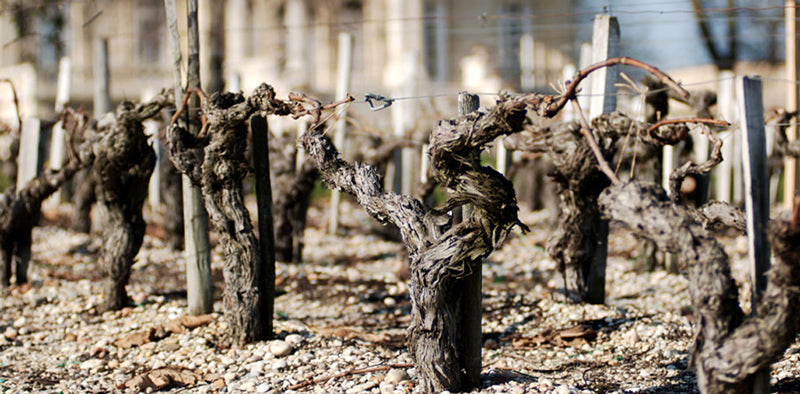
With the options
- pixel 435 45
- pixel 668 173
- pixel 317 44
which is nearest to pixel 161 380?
pixel 668 173

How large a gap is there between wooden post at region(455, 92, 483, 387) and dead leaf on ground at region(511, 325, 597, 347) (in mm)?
1486

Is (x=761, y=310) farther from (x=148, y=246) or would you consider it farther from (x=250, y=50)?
(x=250, y=50)

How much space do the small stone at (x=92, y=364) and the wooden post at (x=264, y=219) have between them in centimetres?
119

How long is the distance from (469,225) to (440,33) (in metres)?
23.7

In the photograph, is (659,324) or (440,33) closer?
(659,324)

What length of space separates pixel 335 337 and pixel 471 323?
1.62m

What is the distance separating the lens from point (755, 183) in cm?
360

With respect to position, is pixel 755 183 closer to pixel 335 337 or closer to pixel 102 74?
pixel 335 337

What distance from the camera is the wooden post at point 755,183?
3557 mm

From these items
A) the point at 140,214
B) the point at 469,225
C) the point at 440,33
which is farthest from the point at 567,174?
the point at 440,33

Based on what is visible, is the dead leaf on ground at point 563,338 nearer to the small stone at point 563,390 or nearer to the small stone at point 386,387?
the small stone at point 563,390

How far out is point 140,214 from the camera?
22.9ft

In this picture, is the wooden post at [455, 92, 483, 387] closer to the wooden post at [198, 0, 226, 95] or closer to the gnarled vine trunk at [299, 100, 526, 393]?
the gnarled vine trunk at [299, 100, 526, 393]

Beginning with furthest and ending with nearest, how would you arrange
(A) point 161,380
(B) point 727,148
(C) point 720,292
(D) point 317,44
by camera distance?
(D) point 317,44 → (B) point 727,148 → (A) point 161,380 → (C) point 720,292
